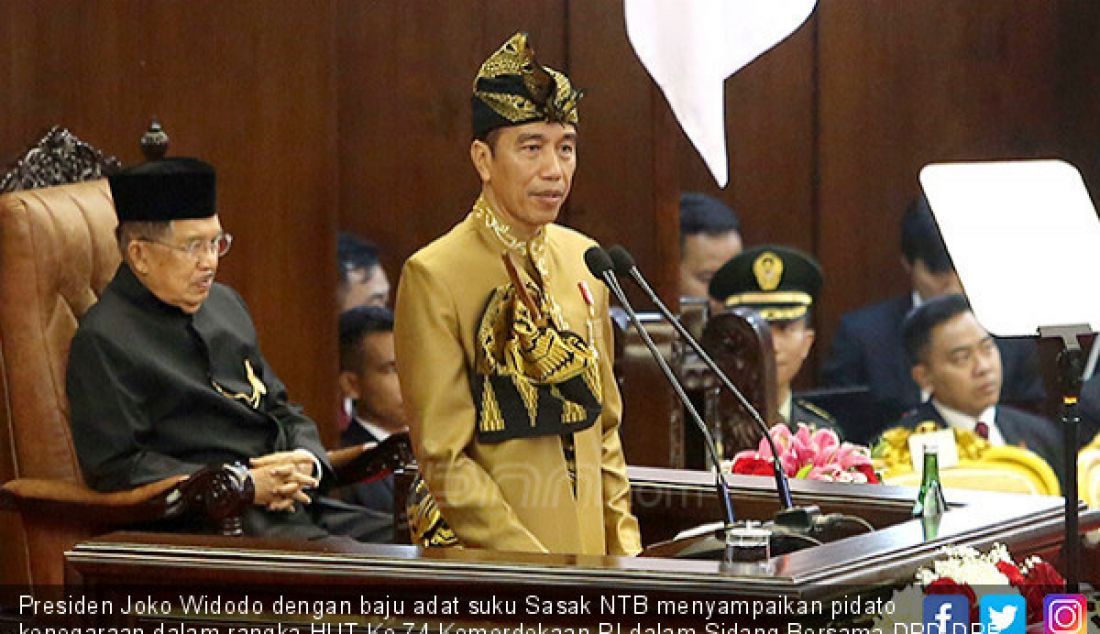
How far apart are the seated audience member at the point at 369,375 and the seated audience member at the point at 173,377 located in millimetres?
1070

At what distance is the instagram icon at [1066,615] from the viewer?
3.06 meters

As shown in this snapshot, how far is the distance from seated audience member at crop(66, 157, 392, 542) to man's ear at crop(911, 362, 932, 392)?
246 centimetres

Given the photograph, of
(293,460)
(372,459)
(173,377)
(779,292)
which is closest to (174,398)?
(173,377)

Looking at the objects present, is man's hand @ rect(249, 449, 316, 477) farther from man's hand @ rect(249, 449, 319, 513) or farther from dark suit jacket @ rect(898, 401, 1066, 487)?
dark suit jacket @ rect(898, 401, 1066, 487)

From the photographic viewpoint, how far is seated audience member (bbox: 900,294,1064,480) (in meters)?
6.24

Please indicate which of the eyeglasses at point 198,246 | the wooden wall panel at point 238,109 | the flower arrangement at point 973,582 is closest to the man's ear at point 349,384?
the wooden wall panel at point 238,109

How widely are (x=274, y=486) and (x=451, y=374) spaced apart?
2.83 feet

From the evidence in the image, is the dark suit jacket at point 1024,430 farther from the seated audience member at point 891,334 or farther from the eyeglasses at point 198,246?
the eyeglasses at point 198,246

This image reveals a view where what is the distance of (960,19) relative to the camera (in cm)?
746

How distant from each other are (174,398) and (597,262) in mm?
1332

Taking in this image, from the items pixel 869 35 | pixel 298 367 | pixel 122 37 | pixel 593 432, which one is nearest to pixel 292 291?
pixel 298 367

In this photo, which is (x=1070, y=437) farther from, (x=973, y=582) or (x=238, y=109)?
(x=238, y=109)

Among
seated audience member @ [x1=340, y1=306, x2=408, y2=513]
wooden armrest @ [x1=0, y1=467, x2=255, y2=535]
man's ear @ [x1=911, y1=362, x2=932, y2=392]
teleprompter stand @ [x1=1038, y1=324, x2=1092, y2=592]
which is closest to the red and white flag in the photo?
seated audience member @ [x1=340, y1=306, x2=408, y2=513]

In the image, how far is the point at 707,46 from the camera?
4941 mm
